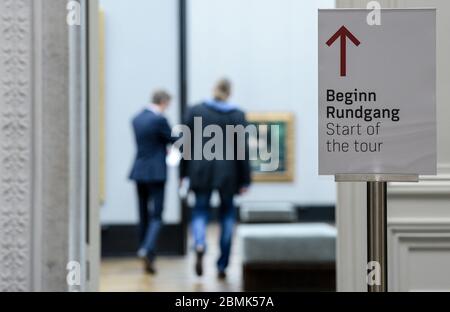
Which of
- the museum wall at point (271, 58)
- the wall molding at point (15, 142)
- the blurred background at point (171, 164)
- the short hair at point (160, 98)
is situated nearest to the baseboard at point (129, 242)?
the blurred background at point (171, 164)

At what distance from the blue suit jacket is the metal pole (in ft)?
13.5

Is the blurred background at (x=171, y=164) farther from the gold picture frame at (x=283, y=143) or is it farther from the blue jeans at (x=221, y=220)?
the blue jeans at (x=221, y=220)

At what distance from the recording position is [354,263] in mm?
3145

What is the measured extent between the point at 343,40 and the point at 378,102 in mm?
224

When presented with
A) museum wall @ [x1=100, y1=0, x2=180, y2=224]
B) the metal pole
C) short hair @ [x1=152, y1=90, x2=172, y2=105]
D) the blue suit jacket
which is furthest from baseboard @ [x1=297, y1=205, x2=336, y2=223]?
the metal pole

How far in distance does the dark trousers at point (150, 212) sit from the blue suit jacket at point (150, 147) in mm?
115

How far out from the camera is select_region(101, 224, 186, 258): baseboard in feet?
23.7

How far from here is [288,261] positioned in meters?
5.23

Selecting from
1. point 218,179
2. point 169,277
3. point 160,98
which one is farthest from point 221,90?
point 169,277

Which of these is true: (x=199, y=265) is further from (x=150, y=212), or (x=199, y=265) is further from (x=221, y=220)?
(x=150, y=212)

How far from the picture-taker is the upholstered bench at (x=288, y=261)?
520 cm

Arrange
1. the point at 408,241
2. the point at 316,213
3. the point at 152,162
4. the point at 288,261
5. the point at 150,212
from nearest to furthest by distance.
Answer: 1. the point at 408,241
2. the point at 288,261
3. the point at 152,162
4. the point at 150,212
5. the point at 316,213

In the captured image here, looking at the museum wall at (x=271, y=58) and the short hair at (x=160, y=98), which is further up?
the museum wall at (x=271, y=58)
